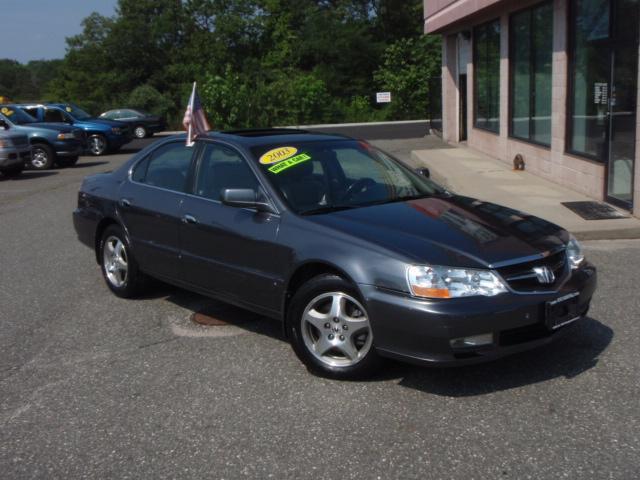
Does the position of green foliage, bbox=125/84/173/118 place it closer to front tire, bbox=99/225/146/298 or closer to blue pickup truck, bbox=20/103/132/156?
blue pickup truck, bbox=20/103/132/156

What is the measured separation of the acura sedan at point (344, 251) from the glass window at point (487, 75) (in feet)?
38.9

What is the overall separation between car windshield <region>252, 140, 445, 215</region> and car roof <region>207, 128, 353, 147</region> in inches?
3.5

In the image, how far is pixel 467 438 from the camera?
3975 millimetres

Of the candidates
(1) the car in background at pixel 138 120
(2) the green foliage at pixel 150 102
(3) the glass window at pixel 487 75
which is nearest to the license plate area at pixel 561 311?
(3) the glass window at pixel 487 75

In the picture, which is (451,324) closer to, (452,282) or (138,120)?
(452,282)

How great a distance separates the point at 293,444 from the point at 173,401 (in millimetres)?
977

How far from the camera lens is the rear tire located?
2120 centimetres

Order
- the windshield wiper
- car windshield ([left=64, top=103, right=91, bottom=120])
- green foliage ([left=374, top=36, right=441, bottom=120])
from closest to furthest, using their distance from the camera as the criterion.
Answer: the windshield wiper, car windshield ([left=64, top=103, right=91, bottom=120]), green foliage ([left=374, top=36, right=441, bottom=120])

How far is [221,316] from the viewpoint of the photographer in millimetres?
6309

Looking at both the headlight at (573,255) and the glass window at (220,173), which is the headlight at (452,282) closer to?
the headlight at (573,255)

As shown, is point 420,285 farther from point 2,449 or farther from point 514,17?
point 514,17

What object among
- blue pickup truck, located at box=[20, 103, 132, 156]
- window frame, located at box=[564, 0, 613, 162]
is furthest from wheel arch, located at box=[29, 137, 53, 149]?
window frame, located at box=[564, 0, 613, 162]

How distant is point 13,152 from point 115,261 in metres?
13.4

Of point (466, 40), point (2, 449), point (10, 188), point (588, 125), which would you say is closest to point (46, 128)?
point (10, 188)
